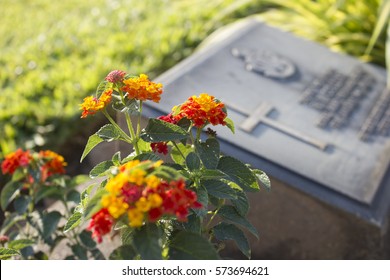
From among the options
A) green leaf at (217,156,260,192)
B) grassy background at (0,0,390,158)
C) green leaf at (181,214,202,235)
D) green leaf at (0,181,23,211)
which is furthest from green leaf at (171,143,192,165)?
grassy background at (0,0,390,158)

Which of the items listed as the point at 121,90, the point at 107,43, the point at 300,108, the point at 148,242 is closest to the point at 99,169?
the point at 121,90

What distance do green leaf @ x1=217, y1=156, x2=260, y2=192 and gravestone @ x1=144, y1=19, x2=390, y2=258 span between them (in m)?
0.64

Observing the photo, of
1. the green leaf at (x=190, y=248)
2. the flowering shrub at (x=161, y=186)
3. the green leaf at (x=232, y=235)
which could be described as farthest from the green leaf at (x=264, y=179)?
the green leaf at (x=190, y=248)

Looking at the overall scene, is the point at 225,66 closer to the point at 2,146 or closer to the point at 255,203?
the point at 255,203

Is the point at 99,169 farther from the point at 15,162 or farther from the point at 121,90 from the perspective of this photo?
the point at 15,162

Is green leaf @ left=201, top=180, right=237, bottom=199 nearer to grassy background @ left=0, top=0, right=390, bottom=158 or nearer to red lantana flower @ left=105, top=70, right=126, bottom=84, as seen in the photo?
red lantana flower @ left=105, top=70, right=126, bottom=84

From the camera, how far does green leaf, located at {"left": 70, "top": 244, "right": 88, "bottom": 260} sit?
1.95 metres

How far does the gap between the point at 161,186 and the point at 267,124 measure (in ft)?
3.96

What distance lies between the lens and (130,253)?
1.28 metres

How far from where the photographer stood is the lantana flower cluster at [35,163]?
195 centimetres

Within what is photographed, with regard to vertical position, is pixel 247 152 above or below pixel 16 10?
above

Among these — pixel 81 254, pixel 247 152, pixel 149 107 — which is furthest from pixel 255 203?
pixel 81 254

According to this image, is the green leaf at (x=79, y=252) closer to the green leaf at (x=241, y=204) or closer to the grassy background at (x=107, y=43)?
the green leaf at (x=241, y=204)

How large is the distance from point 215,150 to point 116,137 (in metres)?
0.24
